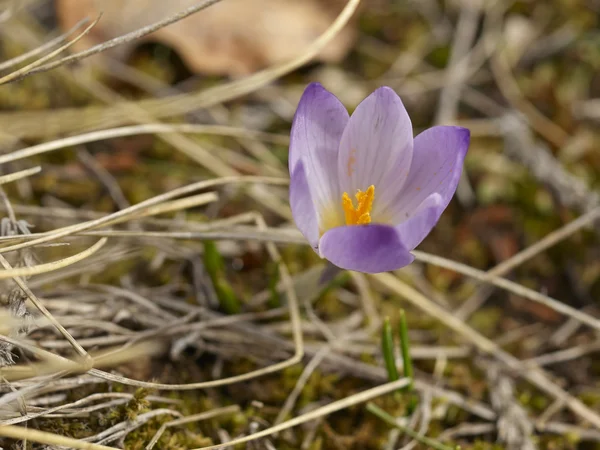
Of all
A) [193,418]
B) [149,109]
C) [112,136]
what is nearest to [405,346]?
[193,418]

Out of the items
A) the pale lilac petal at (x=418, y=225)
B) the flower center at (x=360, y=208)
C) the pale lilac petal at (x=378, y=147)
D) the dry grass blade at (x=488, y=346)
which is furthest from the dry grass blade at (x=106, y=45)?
the dry grass blade at (x=488, y=346)

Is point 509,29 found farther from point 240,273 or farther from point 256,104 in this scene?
point 240,273

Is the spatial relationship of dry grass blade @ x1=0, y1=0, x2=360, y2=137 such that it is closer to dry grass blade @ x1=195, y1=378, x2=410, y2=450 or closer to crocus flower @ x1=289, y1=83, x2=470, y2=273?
crocus flower @ x1=289, y1=83, x2=470, y2=273

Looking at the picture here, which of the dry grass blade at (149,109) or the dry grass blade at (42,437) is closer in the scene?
the dry grass blade at (42,437)

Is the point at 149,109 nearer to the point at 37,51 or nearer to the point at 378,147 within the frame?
the point at 37,51

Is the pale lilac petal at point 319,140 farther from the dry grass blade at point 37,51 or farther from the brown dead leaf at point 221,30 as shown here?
the brown dead leaf at point 221,30

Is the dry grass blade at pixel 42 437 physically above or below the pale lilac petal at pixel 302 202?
below

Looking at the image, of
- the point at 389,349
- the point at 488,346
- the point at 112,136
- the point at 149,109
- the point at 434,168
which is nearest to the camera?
the point at 434,168
